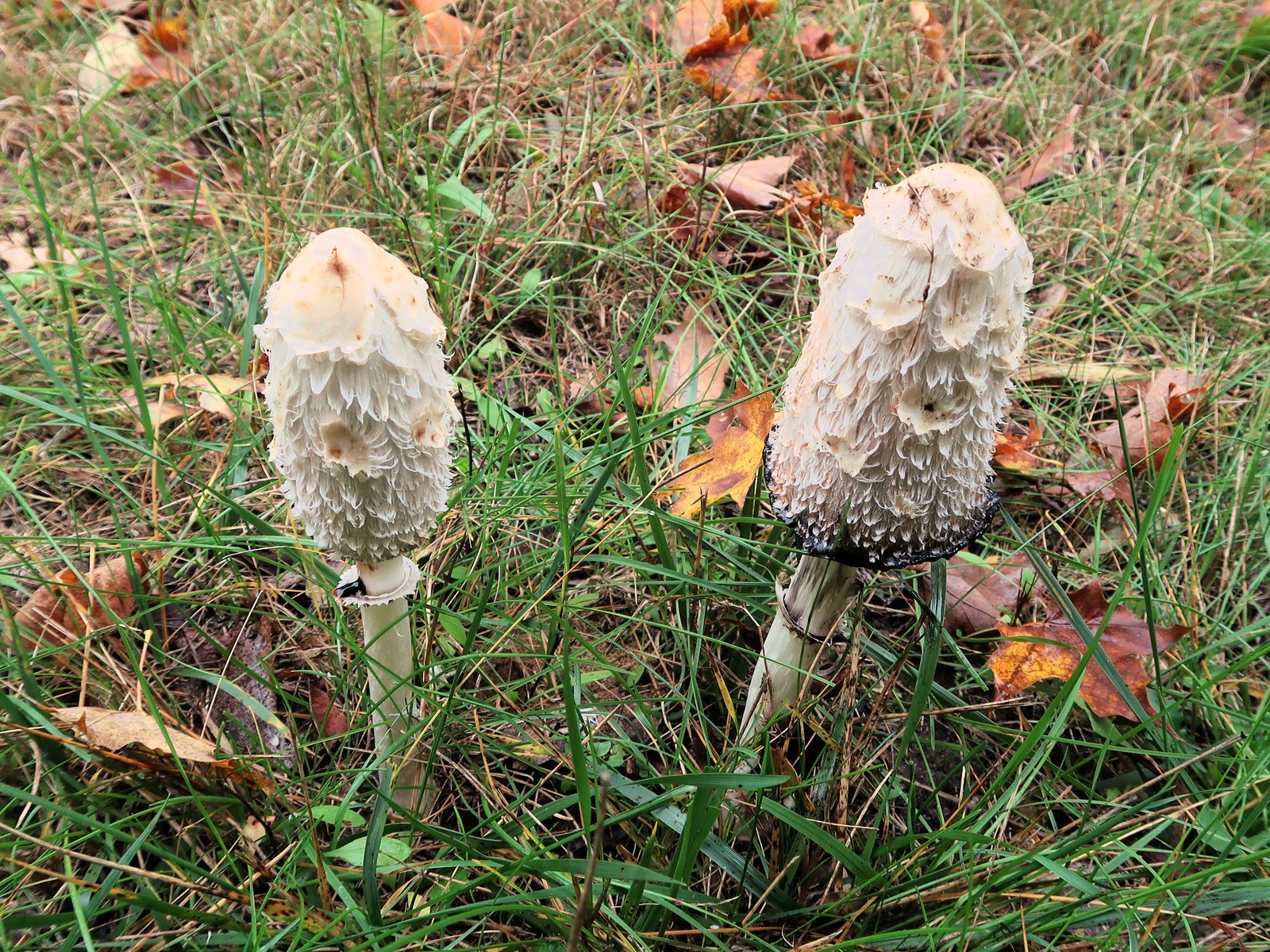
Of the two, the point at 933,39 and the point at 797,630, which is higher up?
the point at 933,39

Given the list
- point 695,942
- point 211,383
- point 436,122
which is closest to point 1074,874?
point 695,942

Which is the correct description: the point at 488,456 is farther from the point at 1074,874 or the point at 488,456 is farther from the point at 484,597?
the point at 1074,874

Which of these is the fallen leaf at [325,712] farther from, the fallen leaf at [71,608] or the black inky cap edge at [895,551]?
the black inky cap edge at [895,551]

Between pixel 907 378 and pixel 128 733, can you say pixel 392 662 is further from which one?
pixel 907 378

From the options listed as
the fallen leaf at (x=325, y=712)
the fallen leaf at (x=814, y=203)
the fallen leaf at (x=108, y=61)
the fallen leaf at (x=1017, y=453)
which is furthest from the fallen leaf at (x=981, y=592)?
the fallen leaf at (x=108, y=61)

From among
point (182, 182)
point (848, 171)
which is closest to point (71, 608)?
point (182, 182)

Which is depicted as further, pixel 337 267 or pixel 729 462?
pixel 729 462
